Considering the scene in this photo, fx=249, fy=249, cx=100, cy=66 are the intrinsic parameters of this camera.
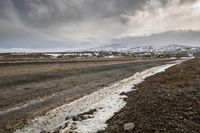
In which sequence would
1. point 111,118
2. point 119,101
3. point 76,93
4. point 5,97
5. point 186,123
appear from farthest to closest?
point 76,93, point 5,97, point 119,101, point 111,118, point 186,123

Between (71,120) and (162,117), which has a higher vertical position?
(162,117)

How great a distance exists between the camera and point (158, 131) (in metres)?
11.8

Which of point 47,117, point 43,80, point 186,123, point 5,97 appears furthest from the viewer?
point 43,80

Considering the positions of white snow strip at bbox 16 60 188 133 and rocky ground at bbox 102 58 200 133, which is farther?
white snow strip at bbox 16 60 188 133

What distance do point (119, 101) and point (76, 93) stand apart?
965cm

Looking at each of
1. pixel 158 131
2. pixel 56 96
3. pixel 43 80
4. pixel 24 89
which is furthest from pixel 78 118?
pixel 43 80

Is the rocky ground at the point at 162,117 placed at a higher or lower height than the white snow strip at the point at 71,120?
higher

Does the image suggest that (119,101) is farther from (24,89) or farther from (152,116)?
(24,89)

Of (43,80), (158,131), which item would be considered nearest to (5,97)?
(43,80)

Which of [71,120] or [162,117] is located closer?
[162,117]

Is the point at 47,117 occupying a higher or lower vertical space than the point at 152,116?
lower

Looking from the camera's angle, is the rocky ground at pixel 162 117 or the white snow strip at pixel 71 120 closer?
the rocky ground at pixel 162 117

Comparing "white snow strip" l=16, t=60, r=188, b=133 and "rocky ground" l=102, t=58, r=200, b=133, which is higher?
"rocky ground" l=102, t=58, r=200, b=133

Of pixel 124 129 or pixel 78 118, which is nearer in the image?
pixel 124 129
